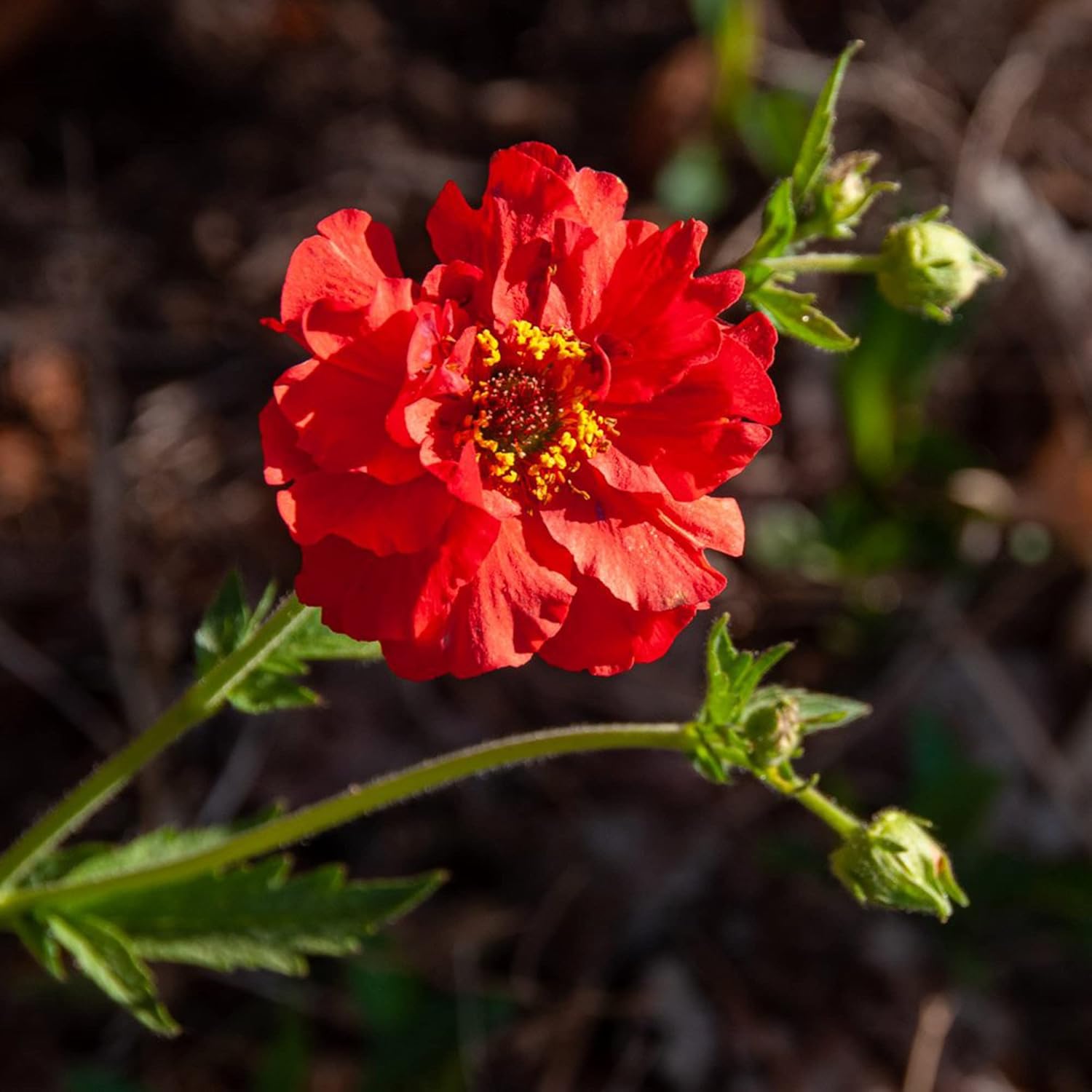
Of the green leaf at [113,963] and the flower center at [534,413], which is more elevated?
the flower center at [534,413]

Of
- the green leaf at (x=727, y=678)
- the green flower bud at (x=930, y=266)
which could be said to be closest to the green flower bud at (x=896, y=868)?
the green leaf at (x=727, y=678)

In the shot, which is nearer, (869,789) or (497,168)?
(497,168)

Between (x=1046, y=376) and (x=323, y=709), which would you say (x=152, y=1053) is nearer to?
(x=323, y=709)

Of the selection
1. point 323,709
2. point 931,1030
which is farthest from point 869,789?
point 323,709

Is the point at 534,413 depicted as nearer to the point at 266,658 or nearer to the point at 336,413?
Answer: the point at 336,413

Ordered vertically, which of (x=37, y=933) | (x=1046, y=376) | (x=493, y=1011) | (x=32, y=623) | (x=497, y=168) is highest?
(x=497, y=168)

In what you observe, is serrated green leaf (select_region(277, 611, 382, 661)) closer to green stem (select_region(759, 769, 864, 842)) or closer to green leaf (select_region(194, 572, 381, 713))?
green leaf (select_region(194, 572, 381, 713))

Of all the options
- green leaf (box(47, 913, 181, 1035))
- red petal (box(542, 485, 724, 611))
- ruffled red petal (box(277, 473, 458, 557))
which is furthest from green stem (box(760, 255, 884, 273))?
green leaf (box(47, 913, 181, 1035))

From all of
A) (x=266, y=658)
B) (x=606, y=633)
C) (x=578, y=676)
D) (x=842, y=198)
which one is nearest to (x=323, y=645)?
(x=266, y=658)

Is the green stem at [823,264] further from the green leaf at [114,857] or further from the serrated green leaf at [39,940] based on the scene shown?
the serrated green leaf at [39,940]
